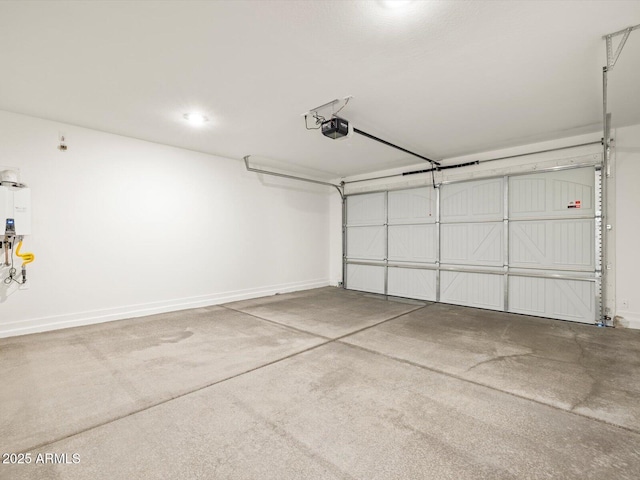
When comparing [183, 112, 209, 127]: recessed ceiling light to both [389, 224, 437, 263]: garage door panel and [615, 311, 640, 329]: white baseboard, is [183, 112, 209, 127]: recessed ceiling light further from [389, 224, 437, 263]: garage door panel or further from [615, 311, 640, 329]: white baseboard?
[615, 311, 640, 329]: white baseboard

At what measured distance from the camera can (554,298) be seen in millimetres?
4777

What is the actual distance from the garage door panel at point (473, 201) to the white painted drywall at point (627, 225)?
149cm

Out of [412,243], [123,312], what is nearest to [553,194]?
[412,243]

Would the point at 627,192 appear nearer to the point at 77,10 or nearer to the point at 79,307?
the point at 77,10

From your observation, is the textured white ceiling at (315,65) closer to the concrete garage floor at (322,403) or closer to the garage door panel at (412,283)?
the concrete garage floor at (322,403)

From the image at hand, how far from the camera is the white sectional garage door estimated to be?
4.57 m

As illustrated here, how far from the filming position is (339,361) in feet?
9.93

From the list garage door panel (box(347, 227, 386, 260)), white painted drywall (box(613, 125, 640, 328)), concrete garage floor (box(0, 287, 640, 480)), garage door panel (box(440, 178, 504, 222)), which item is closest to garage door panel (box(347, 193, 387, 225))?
garage door panel (box(347, 227, 386, 260))

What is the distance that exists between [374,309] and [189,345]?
3146mm

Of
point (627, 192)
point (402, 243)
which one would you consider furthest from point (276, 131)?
point (627, 192)

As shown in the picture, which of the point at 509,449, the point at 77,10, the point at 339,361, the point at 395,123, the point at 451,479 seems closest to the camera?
the point at 451,479

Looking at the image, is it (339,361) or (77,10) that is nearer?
(77,10)

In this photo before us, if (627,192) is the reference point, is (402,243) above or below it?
below

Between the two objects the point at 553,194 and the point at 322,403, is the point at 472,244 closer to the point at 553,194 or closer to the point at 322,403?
the point at 553,194
